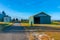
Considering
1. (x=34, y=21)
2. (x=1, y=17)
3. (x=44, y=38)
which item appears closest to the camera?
(x=44, y=38)

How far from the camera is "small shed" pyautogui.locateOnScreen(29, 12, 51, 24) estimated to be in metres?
43.3

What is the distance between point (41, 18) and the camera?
44.2 m

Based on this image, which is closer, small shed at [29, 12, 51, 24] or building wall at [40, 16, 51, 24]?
small shed at [29, 12, 51, 24]

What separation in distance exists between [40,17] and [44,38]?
36441mm

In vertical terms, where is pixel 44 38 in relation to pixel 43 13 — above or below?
below

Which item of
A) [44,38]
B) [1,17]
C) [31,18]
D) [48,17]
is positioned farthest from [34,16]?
[44,38]

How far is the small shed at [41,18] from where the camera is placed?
4325 cm

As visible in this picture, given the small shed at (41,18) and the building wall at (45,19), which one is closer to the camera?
the small shed at (41,18)

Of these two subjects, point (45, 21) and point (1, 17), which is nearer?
point (45, 21)

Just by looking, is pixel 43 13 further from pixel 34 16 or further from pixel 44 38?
pixel 44 38

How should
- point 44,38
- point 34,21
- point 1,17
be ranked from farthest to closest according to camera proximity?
point 1,17 → point 34,21 → point 44,38

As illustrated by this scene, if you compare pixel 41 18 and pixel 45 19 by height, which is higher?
pixel 41 18

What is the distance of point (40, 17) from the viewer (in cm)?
4491

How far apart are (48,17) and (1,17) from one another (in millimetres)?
19751
